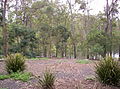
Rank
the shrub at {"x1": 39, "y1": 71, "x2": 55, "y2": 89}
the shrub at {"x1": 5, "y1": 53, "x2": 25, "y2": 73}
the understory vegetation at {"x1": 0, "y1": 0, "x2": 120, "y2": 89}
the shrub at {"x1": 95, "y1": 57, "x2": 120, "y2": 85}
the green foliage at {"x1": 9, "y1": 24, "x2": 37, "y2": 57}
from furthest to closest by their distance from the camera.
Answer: the green foliage at {"x1": 9, "y1": 24, "x2": 37, "y2": 57} → the understory vegetation at {"x1": 0, "y1": 0, "x2": 120, "y2": 89} → the shrub at {"x1": 5, "y1": 53, "x2": 25, "y2": 73} → the shrub at {"x1": 95, "y1": 57, "x2": 120, "y2": 85} → the shrub at {"x1": 39, "y1": 71, "x2": 55, "y2": 89}

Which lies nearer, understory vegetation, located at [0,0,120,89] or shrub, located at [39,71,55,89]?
shrub, located at [39,71,55,89]

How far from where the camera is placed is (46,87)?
4.09m

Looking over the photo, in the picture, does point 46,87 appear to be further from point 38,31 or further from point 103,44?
point 38,31

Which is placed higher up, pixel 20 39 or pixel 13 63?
pixel 20 39

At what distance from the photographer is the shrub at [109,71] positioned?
4.50m

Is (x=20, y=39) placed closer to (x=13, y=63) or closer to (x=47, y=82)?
(x=13, y=63)

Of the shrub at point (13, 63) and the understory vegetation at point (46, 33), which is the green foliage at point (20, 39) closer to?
the understory vegetation at point (46, 33)

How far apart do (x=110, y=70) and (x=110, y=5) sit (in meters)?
11.7

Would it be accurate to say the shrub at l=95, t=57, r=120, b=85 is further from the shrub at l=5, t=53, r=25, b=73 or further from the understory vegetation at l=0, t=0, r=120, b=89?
the shrub at l=5, t=53, r=25, b=73

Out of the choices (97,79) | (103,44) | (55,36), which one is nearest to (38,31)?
(55,36)

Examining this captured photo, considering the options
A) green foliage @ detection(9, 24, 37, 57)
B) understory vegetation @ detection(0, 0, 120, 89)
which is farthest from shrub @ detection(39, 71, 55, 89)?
green foliage @ detection(9, 24, 37, 57)

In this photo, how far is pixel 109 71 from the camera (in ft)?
14.9

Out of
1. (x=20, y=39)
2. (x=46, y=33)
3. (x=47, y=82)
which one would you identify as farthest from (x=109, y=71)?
(x=46, y=33)

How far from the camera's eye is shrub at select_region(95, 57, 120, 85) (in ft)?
14.8
